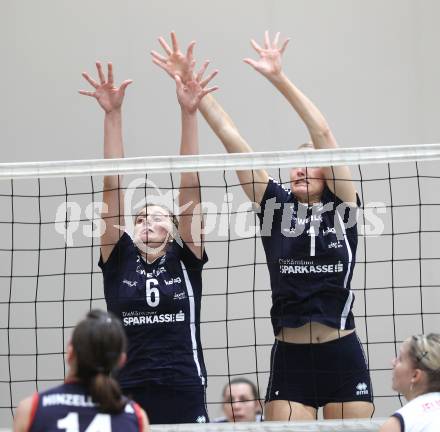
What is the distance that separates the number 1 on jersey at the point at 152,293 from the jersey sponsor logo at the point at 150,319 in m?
0.06

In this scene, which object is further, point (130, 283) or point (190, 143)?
point (190, 143)

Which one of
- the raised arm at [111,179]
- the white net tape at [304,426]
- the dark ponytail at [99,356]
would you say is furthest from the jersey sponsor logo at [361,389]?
the dark ponytail at [99,356]

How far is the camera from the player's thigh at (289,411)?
186 inches

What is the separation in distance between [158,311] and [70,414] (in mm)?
1580

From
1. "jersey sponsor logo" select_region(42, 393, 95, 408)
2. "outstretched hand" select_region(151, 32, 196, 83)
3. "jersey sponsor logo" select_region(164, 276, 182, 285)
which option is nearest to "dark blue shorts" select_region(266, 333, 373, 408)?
"jersey sponsor logo" select_region(164, 276, 182, 285)

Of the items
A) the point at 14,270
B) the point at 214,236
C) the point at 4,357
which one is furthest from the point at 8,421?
the point at 214,236

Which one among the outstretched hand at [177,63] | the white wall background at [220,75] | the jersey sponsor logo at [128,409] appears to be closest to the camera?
the jersey sponsor logo at [128,409]

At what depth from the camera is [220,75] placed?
277 inches

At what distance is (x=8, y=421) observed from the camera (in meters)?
6.69

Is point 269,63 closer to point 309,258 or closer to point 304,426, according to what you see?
point 309,258

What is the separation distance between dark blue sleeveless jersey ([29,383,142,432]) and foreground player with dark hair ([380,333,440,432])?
113 centimetres

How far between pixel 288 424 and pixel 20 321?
2.88 m

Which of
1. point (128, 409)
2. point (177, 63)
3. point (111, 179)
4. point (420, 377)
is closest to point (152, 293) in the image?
point (111, 179)

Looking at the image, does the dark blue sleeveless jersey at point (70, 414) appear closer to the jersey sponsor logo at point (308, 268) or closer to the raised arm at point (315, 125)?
the jersey sponsor logo at point (308, 268)
